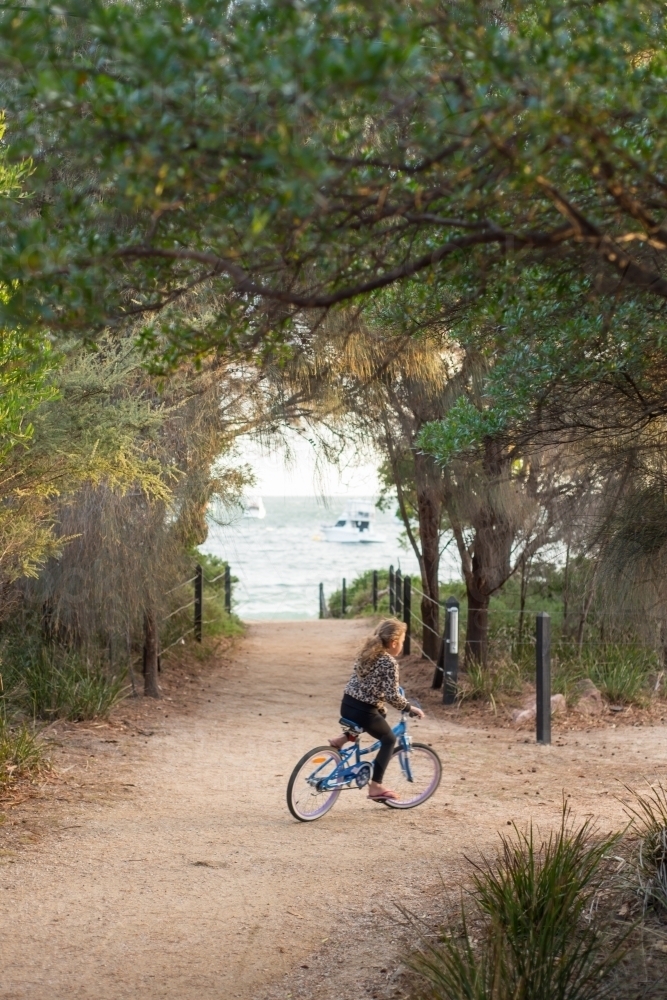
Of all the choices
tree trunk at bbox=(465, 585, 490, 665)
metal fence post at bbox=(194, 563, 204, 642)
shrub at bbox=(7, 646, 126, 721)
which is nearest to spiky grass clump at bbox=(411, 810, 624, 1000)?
shrub at bbox=(7, 646, 126, 721)

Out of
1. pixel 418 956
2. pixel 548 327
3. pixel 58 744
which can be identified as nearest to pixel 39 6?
pixel 548 327

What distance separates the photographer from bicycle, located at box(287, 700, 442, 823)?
7359 millimetres

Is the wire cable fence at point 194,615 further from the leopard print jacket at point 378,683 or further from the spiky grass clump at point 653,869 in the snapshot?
the spiky grass clump at point 653,869

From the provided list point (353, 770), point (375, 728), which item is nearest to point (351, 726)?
point (375, 728)

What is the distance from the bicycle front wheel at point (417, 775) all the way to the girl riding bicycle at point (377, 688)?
27 cm

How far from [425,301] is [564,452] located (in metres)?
3.92

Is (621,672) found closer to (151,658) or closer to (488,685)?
(488,685)

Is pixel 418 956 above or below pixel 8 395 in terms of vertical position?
below

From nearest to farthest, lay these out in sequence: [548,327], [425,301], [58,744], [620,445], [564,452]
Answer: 1. [425,301]
2. [548,327]
3. [620,445]
4. [564,452]
5. [58,744]

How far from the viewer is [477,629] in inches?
537

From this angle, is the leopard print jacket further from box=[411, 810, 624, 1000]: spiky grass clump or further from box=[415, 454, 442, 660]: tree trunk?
box=[415, 454, 442, 660]: tree trunk

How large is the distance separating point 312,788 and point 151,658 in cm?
559

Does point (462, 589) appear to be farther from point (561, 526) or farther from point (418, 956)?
point (418, 956)

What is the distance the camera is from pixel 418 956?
178 inches
